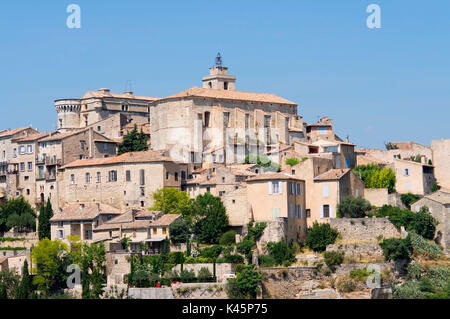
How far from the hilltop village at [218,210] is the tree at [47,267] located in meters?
0.14

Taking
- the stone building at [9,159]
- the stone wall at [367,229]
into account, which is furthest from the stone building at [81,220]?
the stone wall at [367,229]


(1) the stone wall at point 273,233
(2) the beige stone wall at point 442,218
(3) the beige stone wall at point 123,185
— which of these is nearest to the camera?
(1) the stone wall at point 273,233

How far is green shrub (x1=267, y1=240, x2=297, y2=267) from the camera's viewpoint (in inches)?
2073

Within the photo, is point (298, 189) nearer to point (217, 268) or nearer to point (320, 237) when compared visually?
point (320, 237)

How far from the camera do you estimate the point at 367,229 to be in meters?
55.2

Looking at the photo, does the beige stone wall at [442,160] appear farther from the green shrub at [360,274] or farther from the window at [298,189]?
the green shrub at [360,274]

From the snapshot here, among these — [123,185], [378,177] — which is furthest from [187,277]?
[378,177]

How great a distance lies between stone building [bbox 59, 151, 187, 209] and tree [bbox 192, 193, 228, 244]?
6044mm

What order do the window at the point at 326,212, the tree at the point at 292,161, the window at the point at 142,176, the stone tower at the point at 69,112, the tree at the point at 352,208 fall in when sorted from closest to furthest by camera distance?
1. the tree at the point at 352,208
2. the window at the point at 326,212
3. the window at the point at 142,176
4. the tree at the point at 292,161
5. the stone tower at the point at 69,112

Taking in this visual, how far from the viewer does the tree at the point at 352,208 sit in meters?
56.4

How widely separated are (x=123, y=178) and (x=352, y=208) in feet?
55.2

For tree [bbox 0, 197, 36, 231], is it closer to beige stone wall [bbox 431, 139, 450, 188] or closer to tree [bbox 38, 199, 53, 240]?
tree [bbox 38, 199, 53, 240]

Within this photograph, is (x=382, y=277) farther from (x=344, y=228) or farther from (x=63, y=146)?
(x=63, y=146)
